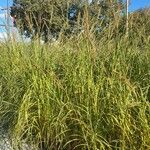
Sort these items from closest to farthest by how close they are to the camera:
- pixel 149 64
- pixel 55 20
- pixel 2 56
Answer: pixel 149 64
pixel 55 20
pixel 2 56

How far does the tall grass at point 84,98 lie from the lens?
396 centimetres

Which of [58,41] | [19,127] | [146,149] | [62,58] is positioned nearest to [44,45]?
[58,41]

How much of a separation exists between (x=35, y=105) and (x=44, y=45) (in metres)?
1.41

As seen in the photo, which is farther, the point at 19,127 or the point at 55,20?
the point at 55,20

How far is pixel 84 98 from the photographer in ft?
14.3

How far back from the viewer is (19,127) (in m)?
4.44

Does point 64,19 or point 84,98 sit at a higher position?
point 64,19

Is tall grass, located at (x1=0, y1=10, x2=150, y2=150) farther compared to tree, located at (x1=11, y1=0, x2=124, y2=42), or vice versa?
tree, located at (x1=11, y1=0, x2=124, y2=42)

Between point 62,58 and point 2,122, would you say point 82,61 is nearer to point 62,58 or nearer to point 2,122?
point 62,58

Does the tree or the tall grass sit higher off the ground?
the tree

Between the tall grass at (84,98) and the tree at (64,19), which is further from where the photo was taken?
the tree at (64,19)

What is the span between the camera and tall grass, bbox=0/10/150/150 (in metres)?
3.96

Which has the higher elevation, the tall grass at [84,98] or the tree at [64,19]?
the tree at [64,19]

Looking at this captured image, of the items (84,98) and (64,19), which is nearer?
(84,98)
